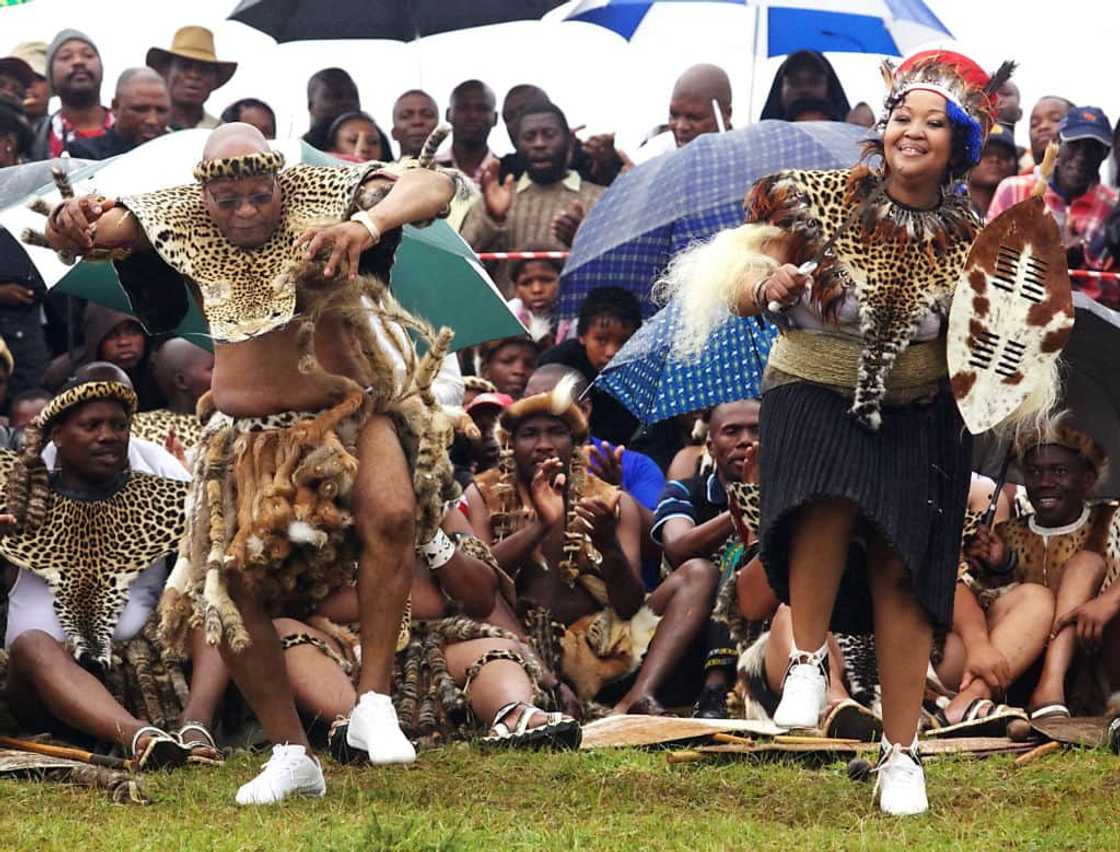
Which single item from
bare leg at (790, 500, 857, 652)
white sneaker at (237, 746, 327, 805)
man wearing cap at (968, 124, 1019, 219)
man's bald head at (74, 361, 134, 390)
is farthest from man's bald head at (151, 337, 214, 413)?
man wearing cap at (968, 124, 1019, 219)

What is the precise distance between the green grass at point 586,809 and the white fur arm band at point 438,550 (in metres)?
0.72

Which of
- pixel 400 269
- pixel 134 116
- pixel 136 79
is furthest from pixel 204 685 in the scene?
pixel 136 79

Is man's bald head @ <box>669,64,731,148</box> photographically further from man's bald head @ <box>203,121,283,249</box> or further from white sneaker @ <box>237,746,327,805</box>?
white sneaker @ <box>237,746,327,805</box>

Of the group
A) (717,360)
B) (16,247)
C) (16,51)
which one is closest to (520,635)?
(717,360)

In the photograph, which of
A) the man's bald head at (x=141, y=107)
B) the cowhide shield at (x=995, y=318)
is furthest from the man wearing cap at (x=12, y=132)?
the cowhide shield at (x=995, y=318)

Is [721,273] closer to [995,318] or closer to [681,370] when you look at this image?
[995,318]

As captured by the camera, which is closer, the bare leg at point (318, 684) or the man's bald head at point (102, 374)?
the bare leg at point (318, 684)

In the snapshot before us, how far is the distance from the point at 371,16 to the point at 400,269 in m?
3.54

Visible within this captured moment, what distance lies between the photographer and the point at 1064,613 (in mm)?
8562

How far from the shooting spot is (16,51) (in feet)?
40.3

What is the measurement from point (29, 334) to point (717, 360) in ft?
10.8

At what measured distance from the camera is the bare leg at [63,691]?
7770mm

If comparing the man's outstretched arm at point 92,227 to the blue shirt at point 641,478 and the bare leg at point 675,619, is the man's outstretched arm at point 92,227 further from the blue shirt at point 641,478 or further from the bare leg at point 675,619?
the blue shirt at point 641,478

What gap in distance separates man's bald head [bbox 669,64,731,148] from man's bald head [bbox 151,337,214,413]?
3.15 meters
